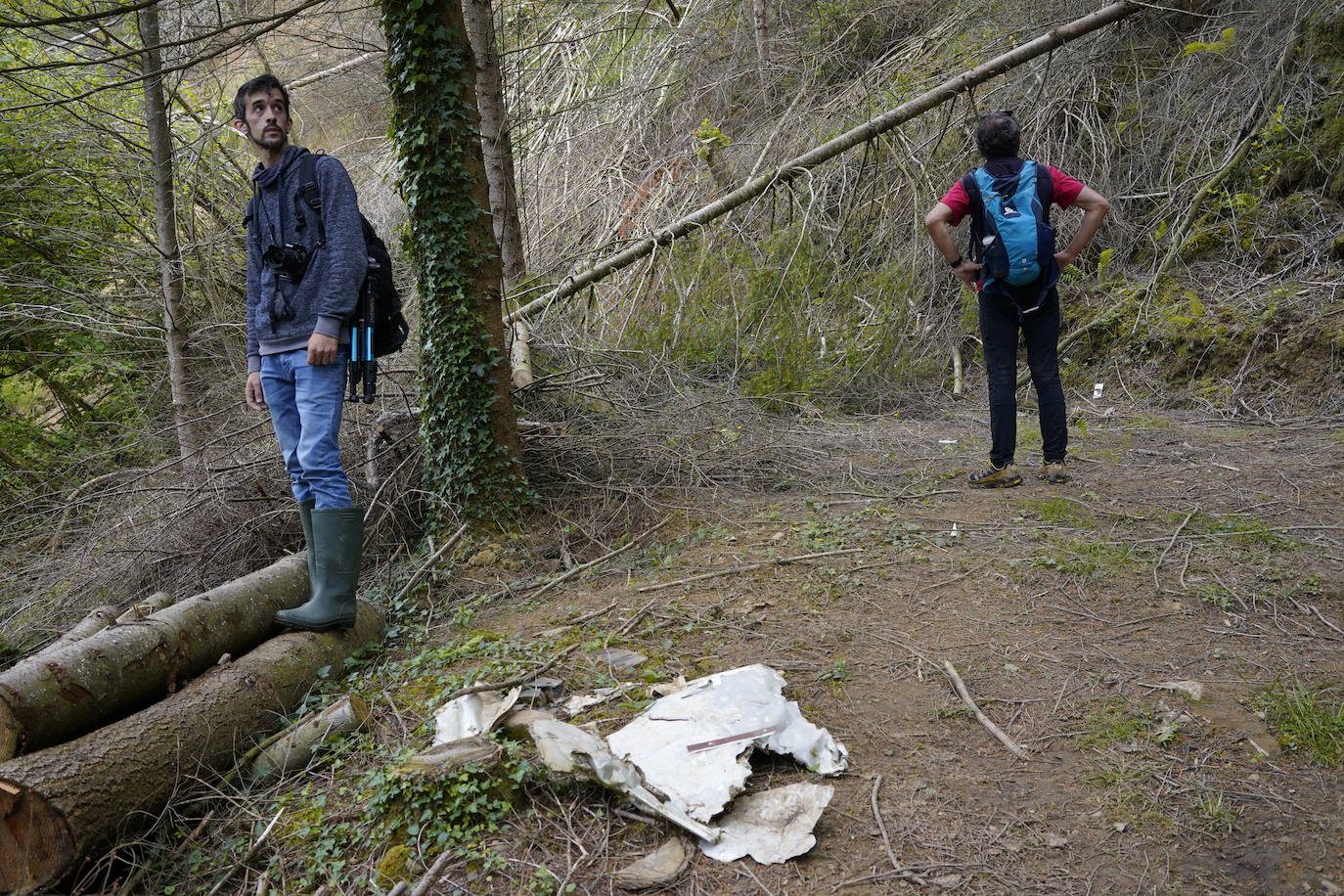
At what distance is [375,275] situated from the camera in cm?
369

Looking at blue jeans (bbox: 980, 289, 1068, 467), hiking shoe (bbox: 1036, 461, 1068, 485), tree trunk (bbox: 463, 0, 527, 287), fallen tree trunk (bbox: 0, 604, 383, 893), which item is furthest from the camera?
tree trunk (bbox: 463, 0, 527, 287)

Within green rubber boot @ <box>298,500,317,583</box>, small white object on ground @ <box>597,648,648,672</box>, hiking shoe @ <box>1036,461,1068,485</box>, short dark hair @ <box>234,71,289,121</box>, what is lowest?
small white object on ground @ <box>597,648,648,672</box>

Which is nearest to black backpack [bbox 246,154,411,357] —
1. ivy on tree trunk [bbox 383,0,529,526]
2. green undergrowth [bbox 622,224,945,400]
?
ivy on tree trunk [bbox 383,0,529,526]

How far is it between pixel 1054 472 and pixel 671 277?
294cm

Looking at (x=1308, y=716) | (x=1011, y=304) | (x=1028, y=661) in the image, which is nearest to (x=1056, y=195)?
(x=1011, y=304)

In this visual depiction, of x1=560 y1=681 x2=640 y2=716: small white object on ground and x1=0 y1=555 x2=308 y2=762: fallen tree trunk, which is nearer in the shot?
x1=0 y1=555 x2=308 y2=762: fallen tree trunk

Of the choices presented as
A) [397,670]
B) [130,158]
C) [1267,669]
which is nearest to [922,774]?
[1267,669]

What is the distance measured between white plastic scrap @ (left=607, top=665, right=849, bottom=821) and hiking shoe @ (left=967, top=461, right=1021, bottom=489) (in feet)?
8.59

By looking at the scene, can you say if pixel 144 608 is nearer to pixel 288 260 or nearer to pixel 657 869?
pixel 288 260

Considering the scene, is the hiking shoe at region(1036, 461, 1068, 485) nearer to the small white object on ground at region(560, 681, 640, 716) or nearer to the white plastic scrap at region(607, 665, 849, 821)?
the white plastic scrap at region(607, 665, 849, 821)

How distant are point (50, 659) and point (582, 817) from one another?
196 cm

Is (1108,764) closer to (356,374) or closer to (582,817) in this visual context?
(582,817)

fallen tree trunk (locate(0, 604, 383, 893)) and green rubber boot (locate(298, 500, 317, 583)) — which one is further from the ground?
green rubber boot (locate(298, 500, 317, 583))

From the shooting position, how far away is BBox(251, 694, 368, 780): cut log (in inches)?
117
